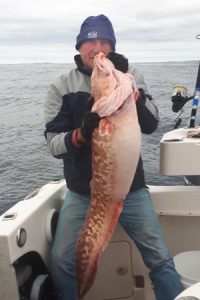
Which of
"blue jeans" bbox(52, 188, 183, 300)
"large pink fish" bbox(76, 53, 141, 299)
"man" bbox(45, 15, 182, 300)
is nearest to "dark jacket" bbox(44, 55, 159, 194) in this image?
"man" bbox(45, 15, 182, 300)

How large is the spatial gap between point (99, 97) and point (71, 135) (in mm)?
489

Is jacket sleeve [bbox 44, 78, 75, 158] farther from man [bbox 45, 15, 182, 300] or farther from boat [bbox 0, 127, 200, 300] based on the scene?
boat [bbox 0, 127, 200, 300]

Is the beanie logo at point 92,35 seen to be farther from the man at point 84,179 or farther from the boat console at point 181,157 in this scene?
the boat console at point 181,157

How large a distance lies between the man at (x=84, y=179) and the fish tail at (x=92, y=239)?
0.24m

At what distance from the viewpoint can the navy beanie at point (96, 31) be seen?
3.53 meters

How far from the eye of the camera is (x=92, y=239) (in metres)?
3.14

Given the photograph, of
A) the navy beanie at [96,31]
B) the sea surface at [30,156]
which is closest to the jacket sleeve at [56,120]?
the navy beanie at [96,31]

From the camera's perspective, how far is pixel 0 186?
11867mm

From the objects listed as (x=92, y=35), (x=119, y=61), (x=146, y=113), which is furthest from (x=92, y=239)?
(x=92, y=35)

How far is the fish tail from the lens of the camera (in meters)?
3.12

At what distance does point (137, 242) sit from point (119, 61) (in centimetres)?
Result: 146

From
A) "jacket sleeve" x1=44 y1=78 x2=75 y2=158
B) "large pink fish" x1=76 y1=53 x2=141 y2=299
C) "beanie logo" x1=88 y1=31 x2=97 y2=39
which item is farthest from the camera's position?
"beanie logo" x1=88 y1=31 x2=97 y2=39

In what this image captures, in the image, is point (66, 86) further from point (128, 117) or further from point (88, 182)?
point (128, 117)

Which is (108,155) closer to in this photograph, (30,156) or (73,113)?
(73,113)
